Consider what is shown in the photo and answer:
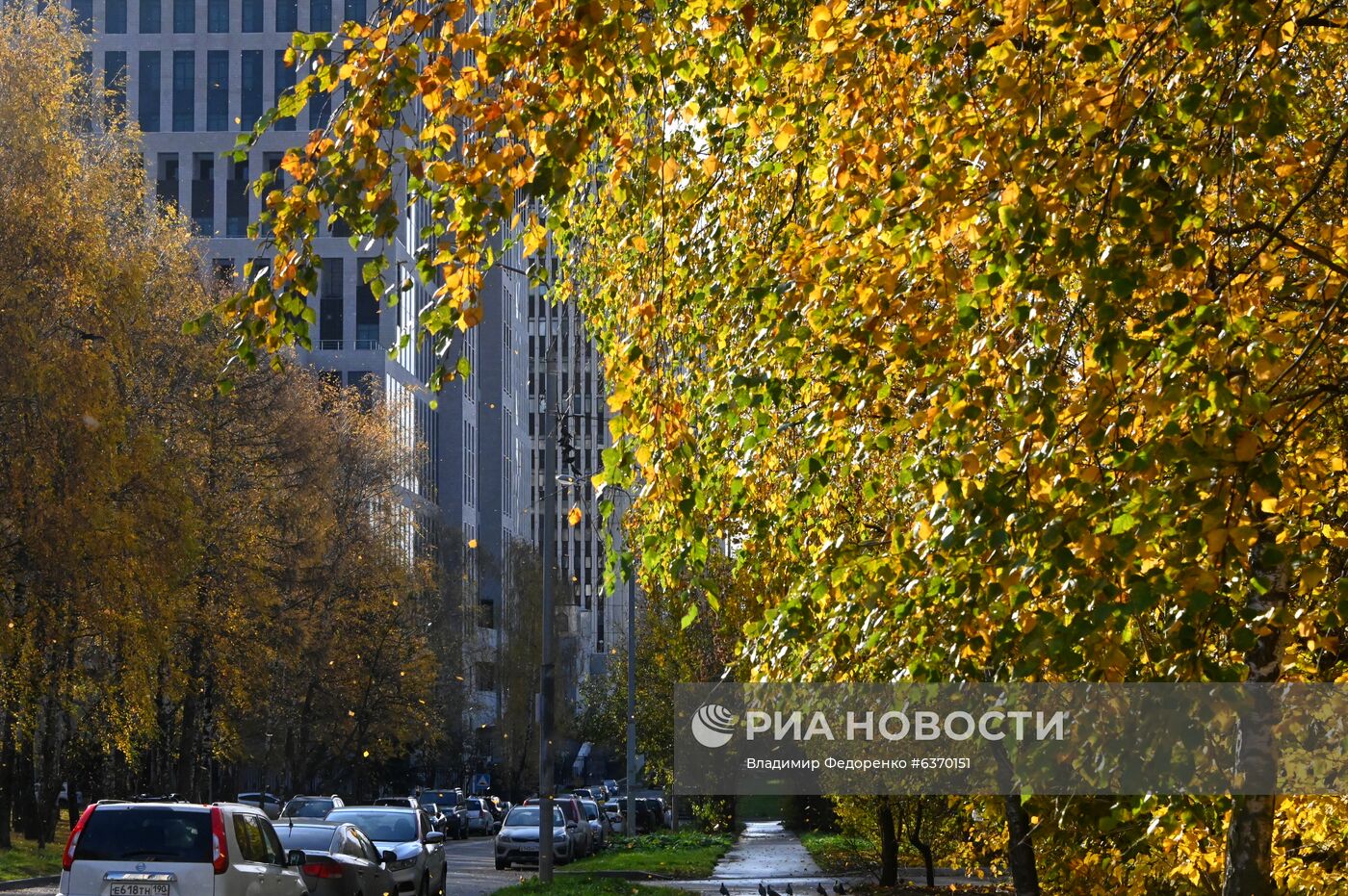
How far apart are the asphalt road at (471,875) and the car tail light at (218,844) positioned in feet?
40.4

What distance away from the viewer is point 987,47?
19.2ft

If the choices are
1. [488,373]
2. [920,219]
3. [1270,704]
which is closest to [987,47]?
[920,219]

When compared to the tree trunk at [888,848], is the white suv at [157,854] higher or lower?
higher

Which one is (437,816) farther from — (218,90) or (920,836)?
(218,90)

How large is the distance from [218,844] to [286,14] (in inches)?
3047

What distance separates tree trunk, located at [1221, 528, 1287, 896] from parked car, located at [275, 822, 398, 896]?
1483 centimetres

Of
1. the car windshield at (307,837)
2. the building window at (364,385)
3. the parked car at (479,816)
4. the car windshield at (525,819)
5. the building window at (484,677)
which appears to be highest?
the building window at (364,385)

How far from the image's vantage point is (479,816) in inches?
2997

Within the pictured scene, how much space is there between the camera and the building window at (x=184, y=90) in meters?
87.5

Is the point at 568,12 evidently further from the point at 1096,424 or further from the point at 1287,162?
the point at 1287,162

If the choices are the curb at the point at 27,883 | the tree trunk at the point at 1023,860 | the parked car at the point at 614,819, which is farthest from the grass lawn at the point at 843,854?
the tree trunk at the point at 1023,860

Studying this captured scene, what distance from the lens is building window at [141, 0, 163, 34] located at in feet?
288

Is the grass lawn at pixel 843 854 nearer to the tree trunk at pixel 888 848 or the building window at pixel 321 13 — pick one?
the tree trunk at pixel 888 848

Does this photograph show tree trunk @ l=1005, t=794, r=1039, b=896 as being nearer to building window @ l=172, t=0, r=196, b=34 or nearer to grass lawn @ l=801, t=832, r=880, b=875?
grass lawn @ l=801, t=832, r=880, b=875
